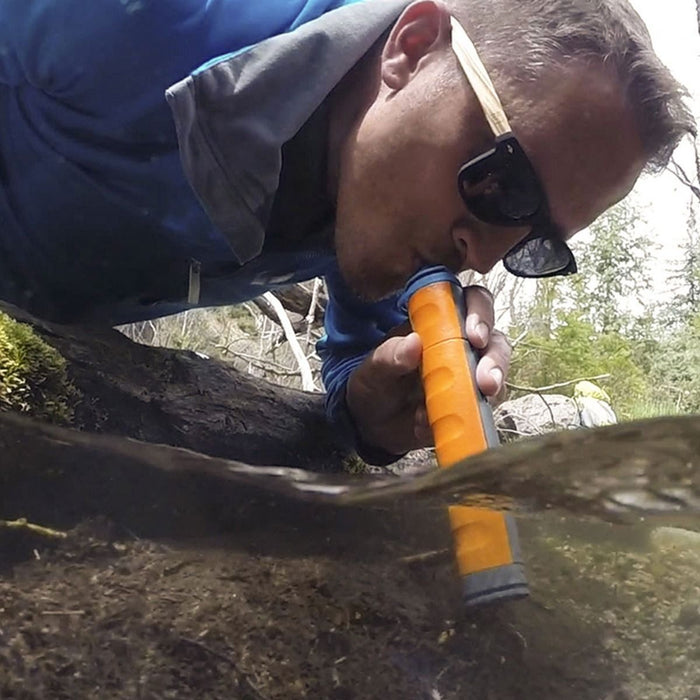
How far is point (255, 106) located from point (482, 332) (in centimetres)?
28

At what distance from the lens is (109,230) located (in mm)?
793

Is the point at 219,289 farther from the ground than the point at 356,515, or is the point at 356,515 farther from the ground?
the point at 219,289

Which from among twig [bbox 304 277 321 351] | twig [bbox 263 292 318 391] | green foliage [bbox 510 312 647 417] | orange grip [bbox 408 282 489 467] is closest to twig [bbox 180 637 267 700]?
orange grip [bbox 408 282 489 467]

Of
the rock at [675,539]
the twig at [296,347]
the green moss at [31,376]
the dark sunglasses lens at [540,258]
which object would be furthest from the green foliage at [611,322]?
the rock at [675,539]

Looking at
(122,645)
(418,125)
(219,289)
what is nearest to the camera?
(122,645)

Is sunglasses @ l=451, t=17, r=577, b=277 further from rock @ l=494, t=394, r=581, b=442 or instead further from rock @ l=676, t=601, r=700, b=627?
rock @ l=494, t=394, r=581, b=442

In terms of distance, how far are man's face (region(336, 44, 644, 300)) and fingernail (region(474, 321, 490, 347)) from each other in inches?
4.0

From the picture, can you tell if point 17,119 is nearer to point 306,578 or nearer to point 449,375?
point 449,375

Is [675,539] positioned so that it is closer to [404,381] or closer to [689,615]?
[689,615]

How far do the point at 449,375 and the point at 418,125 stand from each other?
0.27 metres

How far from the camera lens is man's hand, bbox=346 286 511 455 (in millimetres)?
565

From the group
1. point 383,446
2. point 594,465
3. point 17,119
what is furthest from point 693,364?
point 594,465

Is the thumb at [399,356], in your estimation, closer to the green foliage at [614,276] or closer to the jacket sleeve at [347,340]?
the jacket sleeve at [347,340]

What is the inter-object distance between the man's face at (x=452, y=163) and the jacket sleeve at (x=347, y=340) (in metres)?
0.10
